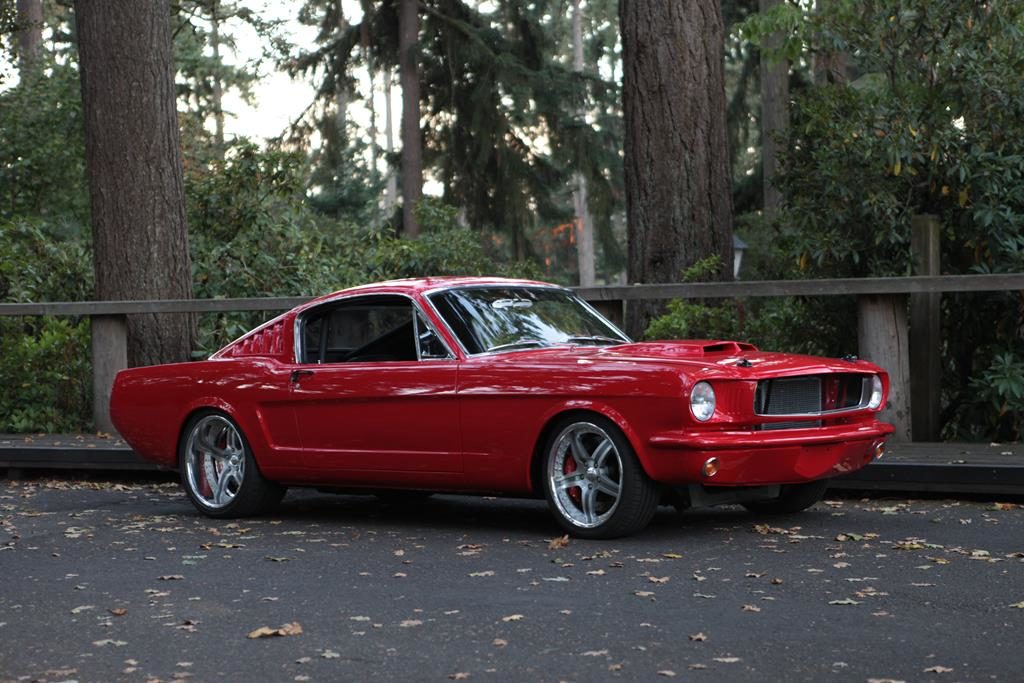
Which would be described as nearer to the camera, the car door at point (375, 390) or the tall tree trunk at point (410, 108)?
the car door at point (375, 390)

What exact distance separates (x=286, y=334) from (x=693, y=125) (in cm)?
524

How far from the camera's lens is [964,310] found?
38.8ft

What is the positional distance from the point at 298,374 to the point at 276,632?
362cm

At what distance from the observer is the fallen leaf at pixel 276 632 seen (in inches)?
246

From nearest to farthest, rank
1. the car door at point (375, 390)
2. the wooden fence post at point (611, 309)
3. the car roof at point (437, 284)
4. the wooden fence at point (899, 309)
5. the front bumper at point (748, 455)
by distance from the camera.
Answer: the front bumper at point (748, 455)
the car door at point (375, 390)
the car roof at point (437, 284)
the wooden fence at point (899, 309)
the wooden fence post at point (611, 309)

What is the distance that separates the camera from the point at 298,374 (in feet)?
32.0

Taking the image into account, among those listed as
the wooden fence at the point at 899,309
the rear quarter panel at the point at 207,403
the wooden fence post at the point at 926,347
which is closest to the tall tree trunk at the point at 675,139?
the wooden fence at the point at 899,309

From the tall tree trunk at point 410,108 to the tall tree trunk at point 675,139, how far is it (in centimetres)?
1628

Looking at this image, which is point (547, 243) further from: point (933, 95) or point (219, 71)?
point (933, 95)

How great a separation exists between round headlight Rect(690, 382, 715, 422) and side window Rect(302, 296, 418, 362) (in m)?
2.00

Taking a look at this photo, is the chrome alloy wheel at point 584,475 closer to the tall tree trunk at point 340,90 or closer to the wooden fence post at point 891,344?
the wooden fence post at point 891,344

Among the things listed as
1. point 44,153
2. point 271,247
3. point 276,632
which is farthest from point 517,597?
point 44,153

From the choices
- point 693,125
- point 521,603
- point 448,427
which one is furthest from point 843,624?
point 693,125

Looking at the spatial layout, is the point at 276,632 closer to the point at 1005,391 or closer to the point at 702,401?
the point at 702,401
